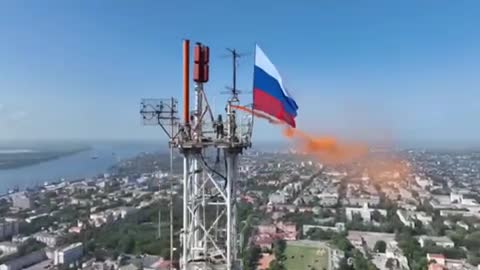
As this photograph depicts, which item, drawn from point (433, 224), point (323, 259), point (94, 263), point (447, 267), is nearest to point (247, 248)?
point (323, 259)

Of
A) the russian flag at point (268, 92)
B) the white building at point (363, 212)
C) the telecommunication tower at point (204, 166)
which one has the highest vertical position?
the russian flag at point (268, 92)

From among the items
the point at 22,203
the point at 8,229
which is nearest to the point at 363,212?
→ the point at 8,229

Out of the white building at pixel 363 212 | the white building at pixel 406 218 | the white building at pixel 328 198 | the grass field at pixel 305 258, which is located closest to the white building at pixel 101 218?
the grass field at pixel 305 258

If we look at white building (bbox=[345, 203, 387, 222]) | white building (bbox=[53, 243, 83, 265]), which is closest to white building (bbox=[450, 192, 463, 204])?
white building (bbox=[345, 203, 387, 222])

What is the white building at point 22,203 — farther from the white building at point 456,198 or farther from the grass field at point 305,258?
the white building at point 456,198

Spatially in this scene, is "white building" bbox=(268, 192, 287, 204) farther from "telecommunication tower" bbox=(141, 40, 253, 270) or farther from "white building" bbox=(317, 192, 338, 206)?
"telecommunication tower" bbox=(141, 40, 253, 270)

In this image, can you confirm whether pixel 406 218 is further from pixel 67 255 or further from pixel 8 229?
pixel 8 229
